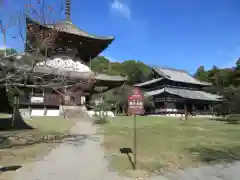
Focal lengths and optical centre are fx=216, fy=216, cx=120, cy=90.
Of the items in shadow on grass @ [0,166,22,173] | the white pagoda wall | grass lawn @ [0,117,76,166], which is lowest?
shadow on grass @ [0,166,22,173]

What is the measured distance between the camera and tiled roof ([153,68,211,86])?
51.5 metres

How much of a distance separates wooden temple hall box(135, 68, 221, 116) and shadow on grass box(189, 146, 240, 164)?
3007cm

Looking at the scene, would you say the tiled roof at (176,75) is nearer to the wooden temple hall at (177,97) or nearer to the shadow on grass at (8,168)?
the wooden temple hall at (177,97)

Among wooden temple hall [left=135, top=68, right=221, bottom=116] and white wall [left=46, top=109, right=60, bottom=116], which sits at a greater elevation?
wooden temple hall [left=135, top=68, right=221, bottom=116]

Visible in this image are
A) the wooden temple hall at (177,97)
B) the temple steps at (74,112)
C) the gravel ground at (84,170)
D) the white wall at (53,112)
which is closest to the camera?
the gravel ground at (84,170)

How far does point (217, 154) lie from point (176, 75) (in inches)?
1920

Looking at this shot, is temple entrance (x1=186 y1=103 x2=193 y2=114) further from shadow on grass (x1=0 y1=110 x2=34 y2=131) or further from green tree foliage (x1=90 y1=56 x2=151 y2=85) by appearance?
shadow on grass (x1=0 y1=110 x2=34 y2=131)

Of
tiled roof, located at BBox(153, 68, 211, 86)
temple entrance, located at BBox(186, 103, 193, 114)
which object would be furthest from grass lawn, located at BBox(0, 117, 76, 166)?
tiled roof, located at BBox(153, 68, 211, 86)

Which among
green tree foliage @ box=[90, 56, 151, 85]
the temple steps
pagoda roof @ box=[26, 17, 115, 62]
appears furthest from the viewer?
green tree foliage @ box=[90, 56, 151, 85]

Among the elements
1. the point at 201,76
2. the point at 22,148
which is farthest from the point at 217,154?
the point at 201,76

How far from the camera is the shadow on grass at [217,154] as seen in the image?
7.43 meters

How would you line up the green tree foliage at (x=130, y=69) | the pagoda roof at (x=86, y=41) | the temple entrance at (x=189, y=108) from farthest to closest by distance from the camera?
the green tree foliage at (x=130, y=69), the temple entrance at (x=189, y=108), the pagoda roof at (x=86, y=41)

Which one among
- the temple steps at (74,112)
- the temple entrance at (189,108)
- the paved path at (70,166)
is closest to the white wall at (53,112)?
the temple steps at (74,112)

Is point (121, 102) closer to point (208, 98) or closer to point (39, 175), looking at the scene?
point (208, 98)
